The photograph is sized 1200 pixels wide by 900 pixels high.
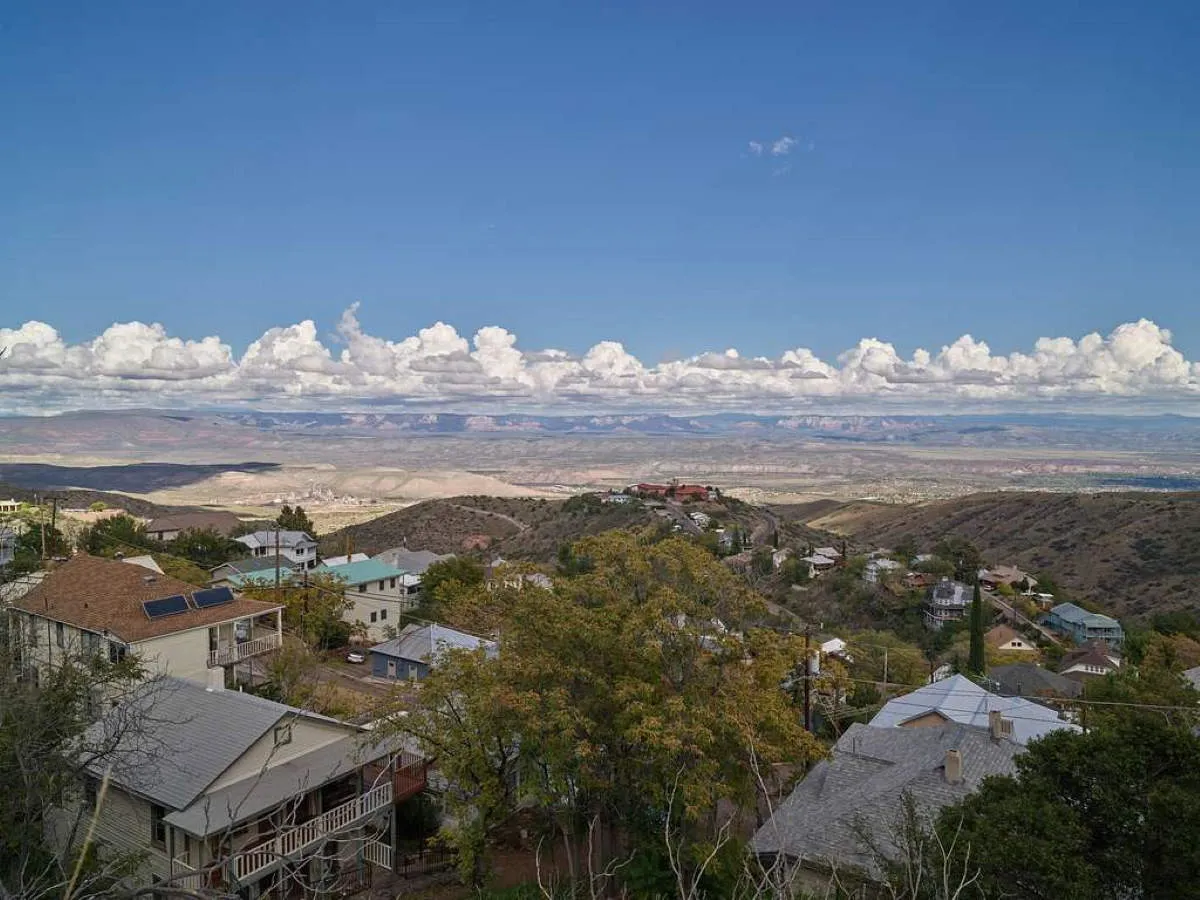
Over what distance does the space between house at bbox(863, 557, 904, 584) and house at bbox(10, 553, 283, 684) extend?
5137cm

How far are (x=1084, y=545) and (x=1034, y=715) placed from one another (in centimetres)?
7697

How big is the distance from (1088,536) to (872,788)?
90116 millimetres

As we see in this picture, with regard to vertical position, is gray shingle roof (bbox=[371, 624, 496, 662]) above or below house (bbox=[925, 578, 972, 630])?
above

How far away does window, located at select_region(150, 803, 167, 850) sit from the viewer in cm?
1620

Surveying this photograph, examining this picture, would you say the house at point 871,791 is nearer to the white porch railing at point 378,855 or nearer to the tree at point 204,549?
the white porch railing at point 378,855

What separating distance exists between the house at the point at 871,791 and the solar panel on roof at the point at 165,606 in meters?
19.8

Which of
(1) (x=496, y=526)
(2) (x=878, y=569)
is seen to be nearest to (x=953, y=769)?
(2) (x=878, y=569)

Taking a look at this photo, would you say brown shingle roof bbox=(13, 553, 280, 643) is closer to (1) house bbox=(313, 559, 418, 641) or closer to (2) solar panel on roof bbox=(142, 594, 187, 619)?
(2) solar panel on roof bbox=(142, 594, 187, 619)

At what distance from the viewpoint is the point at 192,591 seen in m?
27.6

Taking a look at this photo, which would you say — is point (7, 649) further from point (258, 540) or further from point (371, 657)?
point (258, 540)

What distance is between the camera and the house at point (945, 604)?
5906cm

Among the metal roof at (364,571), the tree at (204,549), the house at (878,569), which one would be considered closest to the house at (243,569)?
the metal roof at (364,571)

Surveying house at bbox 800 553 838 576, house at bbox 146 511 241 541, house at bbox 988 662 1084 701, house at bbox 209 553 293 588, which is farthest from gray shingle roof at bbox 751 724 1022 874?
house at bbox 146 511 241 541

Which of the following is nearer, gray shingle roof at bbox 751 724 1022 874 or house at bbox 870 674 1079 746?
gray shingle roof at bbox 751 724 1022 874
